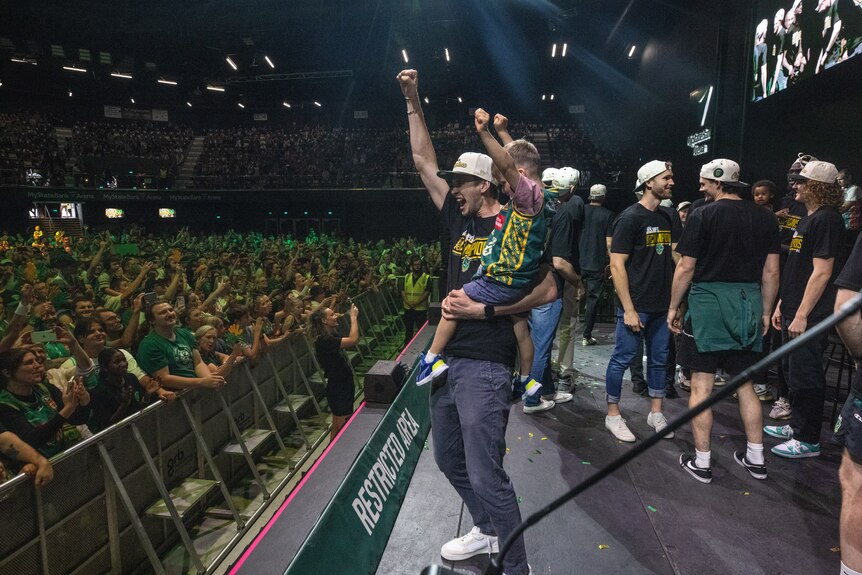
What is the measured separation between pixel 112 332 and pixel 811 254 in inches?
263

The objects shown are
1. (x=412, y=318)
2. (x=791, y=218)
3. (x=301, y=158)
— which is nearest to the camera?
(x=791, y=218)

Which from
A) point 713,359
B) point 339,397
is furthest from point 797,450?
point 339,397

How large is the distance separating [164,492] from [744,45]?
10.4 meters

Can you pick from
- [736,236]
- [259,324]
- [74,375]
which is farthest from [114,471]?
[736,236]

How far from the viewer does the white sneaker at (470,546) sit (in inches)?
98.7

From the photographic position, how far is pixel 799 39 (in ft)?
21.0

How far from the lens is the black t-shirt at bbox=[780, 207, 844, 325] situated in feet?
11.2

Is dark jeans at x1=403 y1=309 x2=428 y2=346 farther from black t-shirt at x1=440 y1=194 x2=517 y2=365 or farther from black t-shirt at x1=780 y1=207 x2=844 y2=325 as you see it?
black t-shirt at x1=440 y1=194 x2=517 y2=365

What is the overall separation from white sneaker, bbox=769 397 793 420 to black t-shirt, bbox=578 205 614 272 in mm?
2373

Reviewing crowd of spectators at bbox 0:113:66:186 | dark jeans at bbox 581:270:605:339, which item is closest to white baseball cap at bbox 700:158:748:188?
dark jeans at bbox 581:270:605:339

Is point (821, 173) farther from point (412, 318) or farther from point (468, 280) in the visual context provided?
point (412, 318)

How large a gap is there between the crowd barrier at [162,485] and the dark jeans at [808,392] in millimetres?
4541

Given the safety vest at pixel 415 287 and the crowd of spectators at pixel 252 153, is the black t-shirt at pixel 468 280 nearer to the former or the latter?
the safety vest at pixel 415 287

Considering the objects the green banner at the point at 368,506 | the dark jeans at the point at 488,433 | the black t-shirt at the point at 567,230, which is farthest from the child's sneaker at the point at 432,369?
the black t-shirt at the point at 567,230
